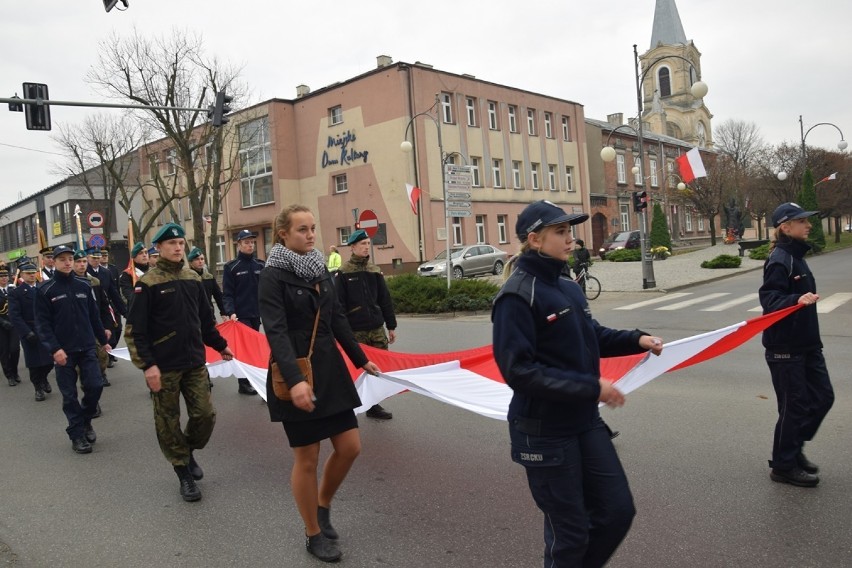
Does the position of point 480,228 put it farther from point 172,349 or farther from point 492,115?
point 172,349

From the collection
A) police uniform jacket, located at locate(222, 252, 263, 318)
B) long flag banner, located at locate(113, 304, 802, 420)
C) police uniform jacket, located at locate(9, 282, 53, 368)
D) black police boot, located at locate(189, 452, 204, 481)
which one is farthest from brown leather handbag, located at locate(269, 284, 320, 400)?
police uniform jacket, located at locate(9, 282, 53, 368)

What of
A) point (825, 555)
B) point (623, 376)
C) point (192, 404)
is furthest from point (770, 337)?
point (192, 404)

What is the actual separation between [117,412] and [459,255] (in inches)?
890

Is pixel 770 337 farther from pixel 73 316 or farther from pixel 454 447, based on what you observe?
pixel 73 316

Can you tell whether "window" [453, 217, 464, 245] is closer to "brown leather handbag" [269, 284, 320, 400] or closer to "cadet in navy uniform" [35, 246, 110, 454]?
"cadet in navy uniform" [35, 246, 110, 454]

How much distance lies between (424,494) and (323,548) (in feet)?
3.59

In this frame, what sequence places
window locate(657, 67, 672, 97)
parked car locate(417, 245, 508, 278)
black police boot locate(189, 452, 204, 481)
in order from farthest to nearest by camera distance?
window locate(657, 67, 672, 97) → parked car locate(417, 245, 508, 278) → black police boot locate(189, 452, 204, 481)

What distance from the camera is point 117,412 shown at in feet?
26.6

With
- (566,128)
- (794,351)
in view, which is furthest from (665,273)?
(794,351)

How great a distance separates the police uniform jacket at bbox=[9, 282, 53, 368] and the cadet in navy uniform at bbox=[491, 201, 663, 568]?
7726 millimetres

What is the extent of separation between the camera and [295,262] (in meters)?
3.87

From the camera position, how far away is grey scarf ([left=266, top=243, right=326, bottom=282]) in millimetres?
3865

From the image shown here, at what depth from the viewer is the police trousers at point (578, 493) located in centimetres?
269

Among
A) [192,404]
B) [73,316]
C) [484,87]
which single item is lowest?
[192,404]
